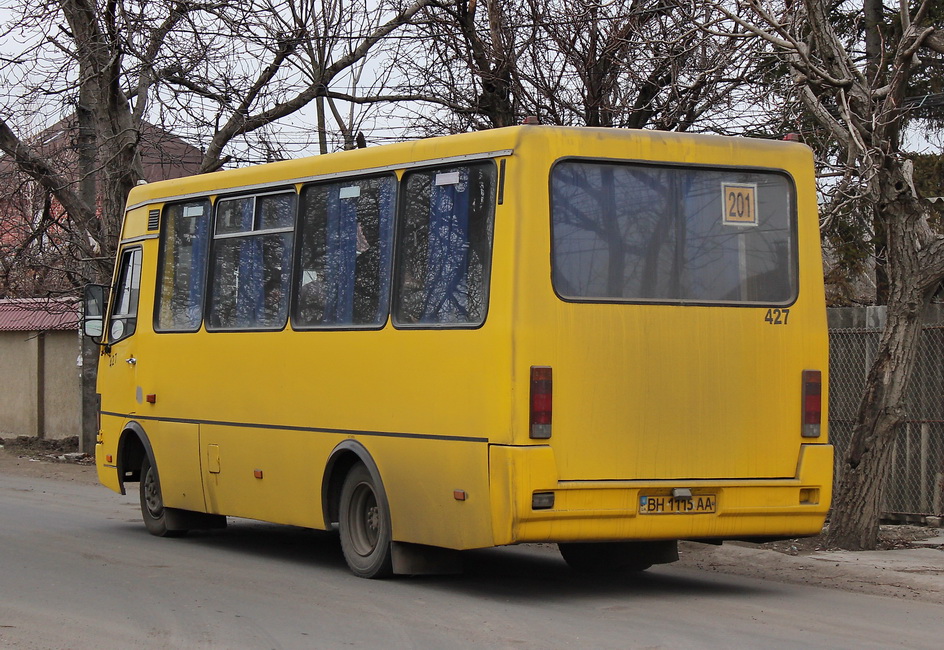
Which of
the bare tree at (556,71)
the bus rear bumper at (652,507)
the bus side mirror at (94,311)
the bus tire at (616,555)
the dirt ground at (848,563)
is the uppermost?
the bare tree at (556,71)

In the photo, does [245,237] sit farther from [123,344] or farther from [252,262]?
[123,344]

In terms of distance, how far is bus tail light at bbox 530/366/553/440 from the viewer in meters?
8.73

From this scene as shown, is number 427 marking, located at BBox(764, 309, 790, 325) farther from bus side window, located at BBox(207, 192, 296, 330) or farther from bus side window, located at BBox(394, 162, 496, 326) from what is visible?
bus side window, located at BBox(207, 192, 296, 330)

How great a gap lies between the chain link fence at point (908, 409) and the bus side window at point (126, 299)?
6.88 m

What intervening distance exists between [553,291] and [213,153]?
12.8 meters

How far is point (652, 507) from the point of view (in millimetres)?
9039

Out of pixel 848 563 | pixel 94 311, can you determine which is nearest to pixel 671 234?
pixel 848 563

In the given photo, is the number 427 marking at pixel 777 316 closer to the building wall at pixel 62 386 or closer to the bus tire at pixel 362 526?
the bus tire at pixel 362 526

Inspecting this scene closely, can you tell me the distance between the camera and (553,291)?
887 cm

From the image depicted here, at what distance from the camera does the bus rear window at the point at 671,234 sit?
9.02 metres

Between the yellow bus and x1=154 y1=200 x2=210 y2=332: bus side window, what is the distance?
1.60 meters

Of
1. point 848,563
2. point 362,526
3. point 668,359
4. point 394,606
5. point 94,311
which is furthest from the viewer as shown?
point 94,311

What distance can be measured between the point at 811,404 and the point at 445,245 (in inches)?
104

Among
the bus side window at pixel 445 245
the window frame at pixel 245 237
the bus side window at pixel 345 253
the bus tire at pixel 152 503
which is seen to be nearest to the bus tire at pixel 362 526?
the bus side window at pixel 345 253
